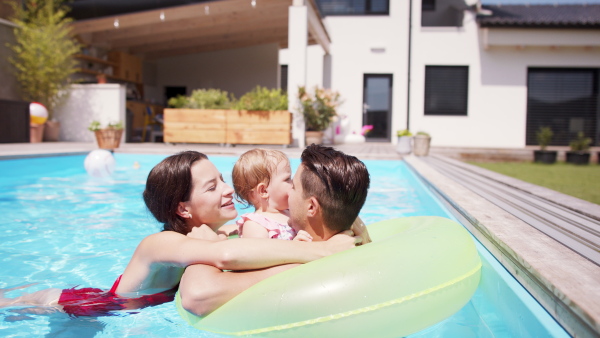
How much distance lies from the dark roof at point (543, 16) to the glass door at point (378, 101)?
10.5ft

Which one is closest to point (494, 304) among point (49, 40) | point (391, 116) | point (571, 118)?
point (49, 40)

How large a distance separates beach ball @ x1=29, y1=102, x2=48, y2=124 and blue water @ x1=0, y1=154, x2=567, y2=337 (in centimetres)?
343

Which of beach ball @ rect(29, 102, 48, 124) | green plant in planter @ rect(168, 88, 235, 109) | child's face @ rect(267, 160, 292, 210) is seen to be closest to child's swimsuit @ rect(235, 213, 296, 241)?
child's face @ rect(267, 160, 292, 210)

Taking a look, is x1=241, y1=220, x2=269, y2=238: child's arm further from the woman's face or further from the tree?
the tree

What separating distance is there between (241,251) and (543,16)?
16.5 meters

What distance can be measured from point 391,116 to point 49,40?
9.36m

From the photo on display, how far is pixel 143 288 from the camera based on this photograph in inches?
81.8

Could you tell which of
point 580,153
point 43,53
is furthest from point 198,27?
point 580,153

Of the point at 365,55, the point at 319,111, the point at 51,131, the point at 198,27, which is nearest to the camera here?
the point at 51,131

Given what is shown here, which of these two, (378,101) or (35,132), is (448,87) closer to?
Answer: (378,101)

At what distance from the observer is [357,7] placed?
1536 centimetres

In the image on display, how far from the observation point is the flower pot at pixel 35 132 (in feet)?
34.8

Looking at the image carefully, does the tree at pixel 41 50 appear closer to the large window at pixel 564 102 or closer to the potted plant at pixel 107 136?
the potted plant at pixel 107 136

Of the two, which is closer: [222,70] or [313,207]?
[313,207]
